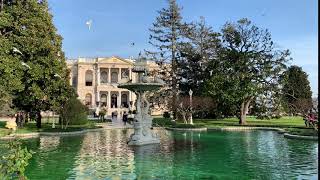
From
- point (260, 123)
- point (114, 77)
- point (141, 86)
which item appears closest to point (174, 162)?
point (141, 86)

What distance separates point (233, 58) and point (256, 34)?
280cm

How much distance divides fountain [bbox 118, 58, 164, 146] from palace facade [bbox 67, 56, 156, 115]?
70.9 metres

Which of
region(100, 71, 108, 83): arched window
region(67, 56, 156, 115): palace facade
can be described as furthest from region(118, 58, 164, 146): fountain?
region(100, 71, 108, 83): arched window

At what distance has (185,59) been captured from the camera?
46.9m

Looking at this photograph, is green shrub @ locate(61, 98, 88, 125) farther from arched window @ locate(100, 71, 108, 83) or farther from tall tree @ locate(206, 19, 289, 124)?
arched window @ locate(100, 71, 108, 83)

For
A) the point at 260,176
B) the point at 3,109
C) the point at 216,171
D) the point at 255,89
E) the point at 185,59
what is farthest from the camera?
the point at 185,59

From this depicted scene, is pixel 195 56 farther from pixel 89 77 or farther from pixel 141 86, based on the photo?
pixel 89 77

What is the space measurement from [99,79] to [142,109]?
73.3 meters

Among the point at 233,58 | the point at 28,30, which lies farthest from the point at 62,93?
the point at 233,58

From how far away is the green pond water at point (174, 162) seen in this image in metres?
11.8

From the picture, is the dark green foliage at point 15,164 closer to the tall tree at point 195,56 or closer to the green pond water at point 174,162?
the green pond water at point 174,162

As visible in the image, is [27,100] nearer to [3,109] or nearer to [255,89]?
[3,109]

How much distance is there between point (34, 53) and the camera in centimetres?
2961

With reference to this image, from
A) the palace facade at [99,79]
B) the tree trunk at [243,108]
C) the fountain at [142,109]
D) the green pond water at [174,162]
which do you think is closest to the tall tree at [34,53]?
the fountain at [142,109]
